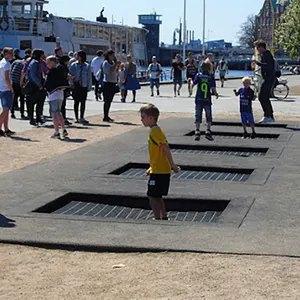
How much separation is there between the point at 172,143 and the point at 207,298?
8683 millimetres

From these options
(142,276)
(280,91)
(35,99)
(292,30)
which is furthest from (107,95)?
(292,30)

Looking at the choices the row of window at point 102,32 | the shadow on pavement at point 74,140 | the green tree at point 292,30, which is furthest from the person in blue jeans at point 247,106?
the row of window at point 102,32

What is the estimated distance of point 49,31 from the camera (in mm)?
52375

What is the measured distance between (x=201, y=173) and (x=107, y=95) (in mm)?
7857

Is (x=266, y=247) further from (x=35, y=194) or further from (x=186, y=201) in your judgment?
(x=35, y=194)

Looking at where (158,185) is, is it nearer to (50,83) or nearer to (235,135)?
(50,83)

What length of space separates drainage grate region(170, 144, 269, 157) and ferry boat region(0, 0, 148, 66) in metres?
37.6

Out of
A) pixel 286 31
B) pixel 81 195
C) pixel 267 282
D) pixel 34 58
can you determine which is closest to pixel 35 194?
pixel 81 195

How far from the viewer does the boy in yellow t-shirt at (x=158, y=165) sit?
732 cm

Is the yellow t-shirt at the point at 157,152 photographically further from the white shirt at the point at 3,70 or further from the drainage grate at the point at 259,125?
the drainage grate at the point at 259,125

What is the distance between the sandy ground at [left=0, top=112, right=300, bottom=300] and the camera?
498cm

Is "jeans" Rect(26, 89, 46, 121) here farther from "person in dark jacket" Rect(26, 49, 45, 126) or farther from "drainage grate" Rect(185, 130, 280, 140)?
"drainage grate" Rect(185, 130, 280, 140)

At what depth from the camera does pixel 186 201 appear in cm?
830

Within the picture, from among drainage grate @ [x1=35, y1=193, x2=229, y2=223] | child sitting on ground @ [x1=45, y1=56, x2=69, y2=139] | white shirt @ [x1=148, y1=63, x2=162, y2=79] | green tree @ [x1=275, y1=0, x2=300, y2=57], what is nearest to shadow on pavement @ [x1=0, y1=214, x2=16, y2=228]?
drainage grate @ [x1=35, y1=193, x2=229, y2=223]
